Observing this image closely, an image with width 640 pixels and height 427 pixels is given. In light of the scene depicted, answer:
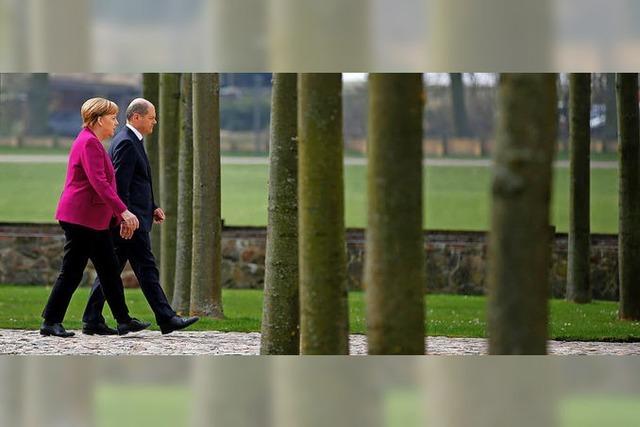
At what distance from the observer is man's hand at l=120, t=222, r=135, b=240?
9523mm

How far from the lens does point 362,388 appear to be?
8836 mm

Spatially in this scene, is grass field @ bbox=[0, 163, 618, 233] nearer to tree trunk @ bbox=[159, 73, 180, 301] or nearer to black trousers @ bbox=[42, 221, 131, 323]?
tree trunk @ bbox=[159, 73, 180, 301]

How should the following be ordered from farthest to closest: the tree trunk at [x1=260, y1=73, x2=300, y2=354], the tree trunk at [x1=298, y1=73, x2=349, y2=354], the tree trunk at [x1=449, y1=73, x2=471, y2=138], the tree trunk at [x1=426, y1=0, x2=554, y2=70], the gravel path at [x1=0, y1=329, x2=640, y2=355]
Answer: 1. the tree trunk at [x1=449, y1=73, x2=471, y2=138]
2. the gravel path at [x1=0, y1=329, x2=640, y2=355]
3. the tree trunk at [x1=260, y1=73, x2=300, y2=354]
4. the tree trunk at [x1=426, y1=0, x2=554, y2=70]
5. the tree trunk at [x1=298, y1=73, x2=349, y2=354]

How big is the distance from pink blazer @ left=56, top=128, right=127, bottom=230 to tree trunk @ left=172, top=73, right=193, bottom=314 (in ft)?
7.22

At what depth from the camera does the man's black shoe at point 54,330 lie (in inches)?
392

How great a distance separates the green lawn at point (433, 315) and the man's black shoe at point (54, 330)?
454 mm

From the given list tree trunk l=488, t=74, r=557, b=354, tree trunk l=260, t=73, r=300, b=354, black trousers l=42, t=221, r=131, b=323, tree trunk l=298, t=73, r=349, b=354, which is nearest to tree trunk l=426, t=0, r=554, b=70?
tree trunk l=260, t=73, r=300, b=354

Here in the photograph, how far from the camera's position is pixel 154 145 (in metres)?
13.2

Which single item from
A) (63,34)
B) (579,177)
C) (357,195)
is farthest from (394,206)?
(357,195)

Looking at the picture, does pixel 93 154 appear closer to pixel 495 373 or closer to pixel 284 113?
pixel 284 113

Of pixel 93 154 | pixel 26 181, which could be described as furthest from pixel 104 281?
pixel 26 181

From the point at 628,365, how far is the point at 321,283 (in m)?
3.01

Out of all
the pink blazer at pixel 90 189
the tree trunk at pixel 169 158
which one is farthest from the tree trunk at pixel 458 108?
the pink blazer at pixel 90 189

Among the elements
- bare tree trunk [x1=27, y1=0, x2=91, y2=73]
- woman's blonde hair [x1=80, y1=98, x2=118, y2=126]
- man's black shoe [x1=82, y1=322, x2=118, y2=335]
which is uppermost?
bare tree trunk [x1=27, y1=0, x2=91, y2=73]
